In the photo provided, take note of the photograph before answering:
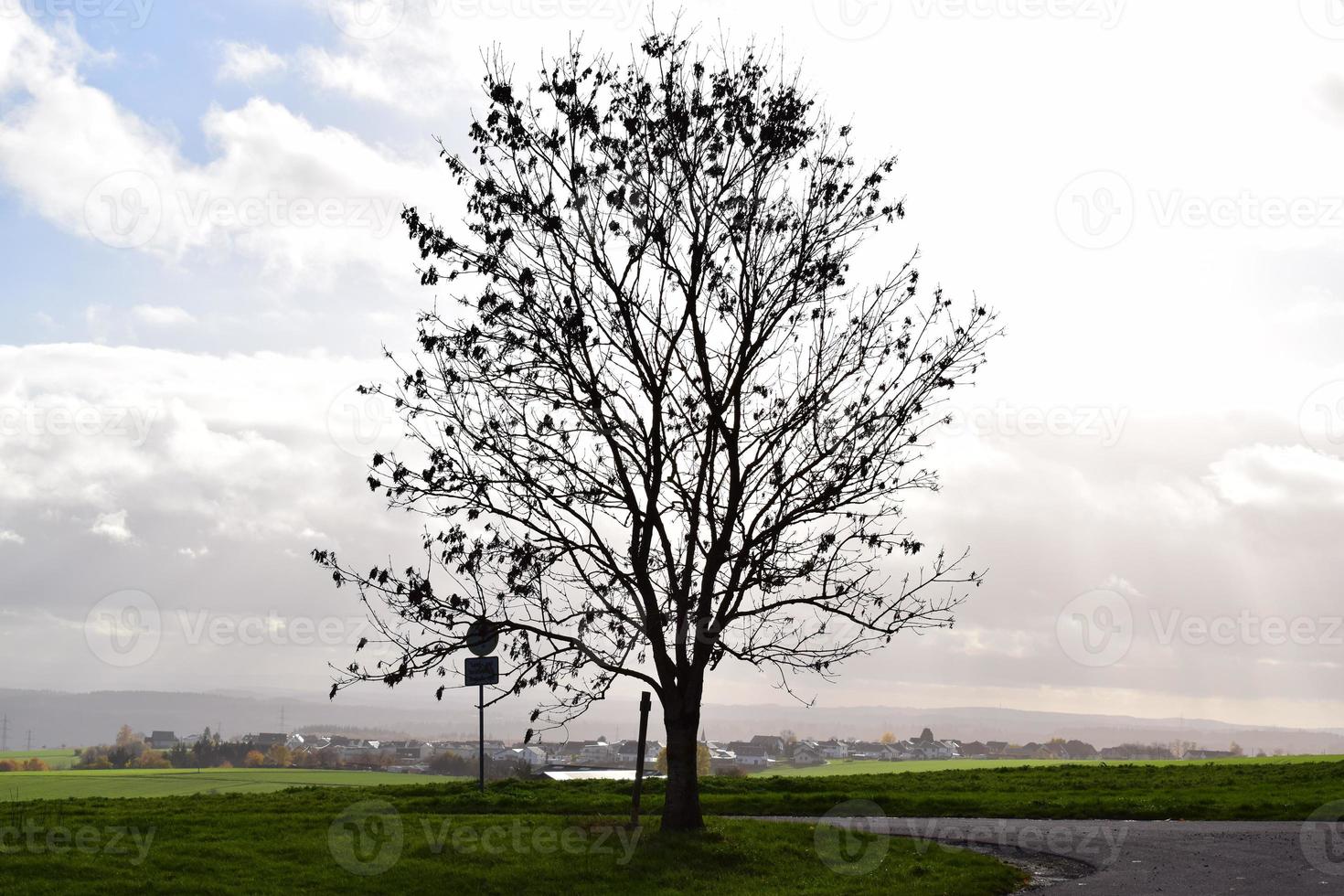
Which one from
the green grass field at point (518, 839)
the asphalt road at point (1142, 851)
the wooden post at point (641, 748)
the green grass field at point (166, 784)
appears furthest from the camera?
the green grass field at point (166, 784)

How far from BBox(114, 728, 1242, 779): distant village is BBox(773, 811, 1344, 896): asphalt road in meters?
14.6

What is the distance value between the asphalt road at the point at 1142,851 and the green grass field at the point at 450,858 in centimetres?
72

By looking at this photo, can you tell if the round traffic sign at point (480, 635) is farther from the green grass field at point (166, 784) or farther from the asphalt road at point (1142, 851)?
the green grass field at point (166, 784)

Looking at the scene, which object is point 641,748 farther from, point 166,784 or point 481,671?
point 166,784

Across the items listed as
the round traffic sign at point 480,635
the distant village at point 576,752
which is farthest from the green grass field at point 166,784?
the round traffic sign at point 480,635

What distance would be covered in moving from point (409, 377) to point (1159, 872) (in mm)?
14625

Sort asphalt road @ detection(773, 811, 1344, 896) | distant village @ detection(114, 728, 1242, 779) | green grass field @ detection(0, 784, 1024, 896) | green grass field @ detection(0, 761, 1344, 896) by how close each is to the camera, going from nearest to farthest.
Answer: green grass field @ detection(0, 784, 1024, 896) < asphalt road @ detection(773, 811, 1344, 896) < green grass field @ detection(0, 761, 1344, 896) < distant village @ detection(114, 728, 1242, 779)

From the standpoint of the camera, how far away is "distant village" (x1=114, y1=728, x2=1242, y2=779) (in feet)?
146

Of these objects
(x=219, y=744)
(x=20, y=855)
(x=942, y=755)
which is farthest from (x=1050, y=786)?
(x=219, y=744)

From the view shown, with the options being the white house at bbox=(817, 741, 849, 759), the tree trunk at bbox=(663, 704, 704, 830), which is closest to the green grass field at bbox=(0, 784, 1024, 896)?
the tree trunk at bbox=(663, 704, 704, 830)

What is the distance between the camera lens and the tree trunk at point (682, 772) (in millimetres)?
19875

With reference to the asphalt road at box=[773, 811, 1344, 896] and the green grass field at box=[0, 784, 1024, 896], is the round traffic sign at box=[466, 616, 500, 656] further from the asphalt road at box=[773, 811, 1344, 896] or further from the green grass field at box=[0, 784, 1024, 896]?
the asphalt road at box=[773, 811, 1344, 896]

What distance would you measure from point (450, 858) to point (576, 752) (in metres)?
30.5

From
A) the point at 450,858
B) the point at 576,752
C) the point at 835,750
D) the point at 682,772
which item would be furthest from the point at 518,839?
the point at 835,750
